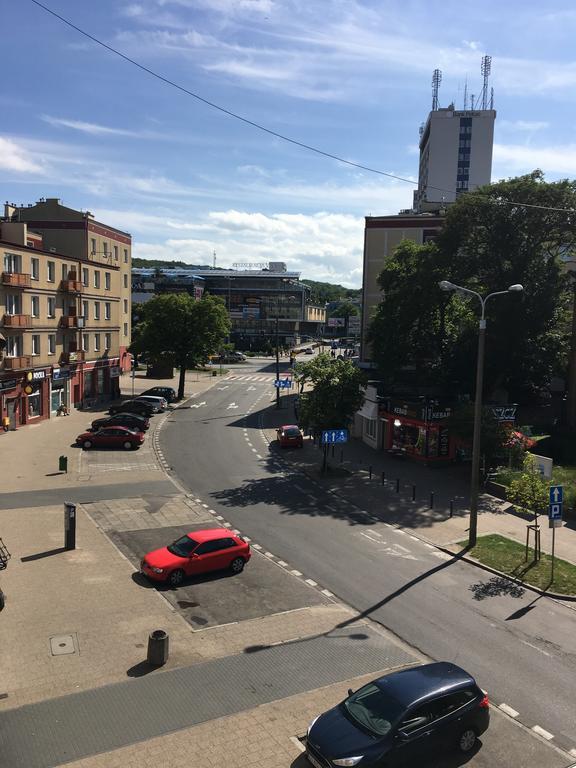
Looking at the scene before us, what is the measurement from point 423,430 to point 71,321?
29168 mm

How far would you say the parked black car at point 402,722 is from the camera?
9.73 meters

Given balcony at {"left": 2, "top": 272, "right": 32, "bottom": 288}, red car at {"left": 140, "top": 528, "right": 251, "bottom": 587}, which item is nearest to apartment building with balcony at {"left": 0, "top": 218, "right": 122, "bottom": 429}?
balcony at {"left": 2, "top": 272, "right": 32, "bottom": 288}

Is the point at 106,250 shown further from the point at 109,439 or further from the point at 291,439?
the point at 291,439

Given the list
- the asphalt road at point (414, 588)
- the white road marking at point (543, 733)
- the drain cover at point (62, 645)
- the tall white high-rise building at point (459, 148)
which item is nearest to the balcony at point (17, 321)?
the asphalt road at point (414, 588)

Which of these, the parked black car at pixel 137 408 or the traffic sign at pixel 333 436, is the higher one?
the traffic sign at pixel 333 436

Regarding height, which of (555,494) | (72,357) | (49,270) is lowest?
(555,494)

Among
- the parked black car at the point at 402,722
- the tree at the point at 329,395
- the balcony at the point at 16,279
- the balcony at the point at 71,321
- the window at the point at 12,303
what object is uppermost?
the balcony at the point at 16,279

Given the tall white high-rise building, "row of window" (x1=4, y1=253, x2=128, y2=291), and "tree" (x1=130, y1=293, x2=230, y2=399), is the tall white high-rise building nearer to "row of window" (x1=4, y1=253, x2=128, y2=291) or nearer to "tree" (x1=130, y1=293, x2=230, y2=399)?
"tree" (x1=130, y1=293, x2=230, y2=399)

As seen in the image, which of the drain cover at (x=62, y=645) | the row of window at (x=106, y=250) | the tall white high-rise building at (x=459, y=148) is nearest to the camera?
the drain cover at (x=62, y=645)

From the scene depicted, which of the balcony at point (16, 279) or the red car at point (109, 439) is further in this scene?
the balcony at point (16, 279)

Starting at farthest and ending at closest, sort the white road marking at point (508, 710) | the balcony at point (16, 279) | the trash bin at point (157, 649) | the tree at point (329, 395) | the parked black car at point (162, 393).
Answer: the parked black car at point (162, 393)
the balcony at point (16, 279)
the tree at point (329, 395)
the trash bin at point (157, 649)
the white road marking at point (508, 710)

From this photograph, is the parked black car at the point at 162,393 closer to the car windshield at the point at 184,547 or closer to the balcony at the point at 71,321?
the balcony at the point at 71,321

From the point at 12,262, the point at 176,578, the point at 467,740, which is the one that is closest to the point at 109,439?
the point at 12,262

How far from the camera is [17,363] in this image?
42.0 m
